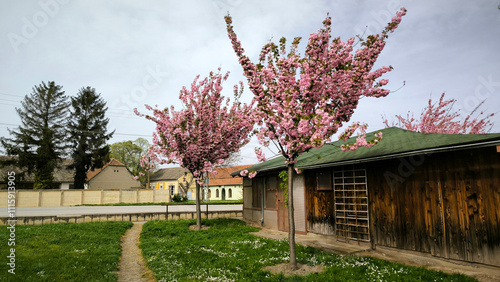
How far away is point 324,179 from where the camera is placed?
13.9 metres

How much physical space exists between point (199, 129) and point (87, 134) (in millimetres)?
38766

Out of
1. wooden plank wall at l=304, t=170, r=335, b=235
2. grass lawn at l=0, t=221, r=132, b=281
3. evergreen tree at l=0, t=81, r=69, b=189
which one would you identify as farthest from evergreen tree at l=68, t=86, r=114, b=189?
wooden plank wall at l=304, t=170, r=335, b=235

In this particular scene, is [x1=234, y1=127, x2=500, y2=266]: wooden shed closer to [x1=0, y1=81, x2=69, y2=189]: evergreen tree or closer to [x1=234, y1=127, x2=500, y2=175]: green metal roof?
[x1=234, y1=127, x2=500, y2=175]: green metal roof

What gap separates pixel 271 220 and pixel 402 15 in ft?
43.5

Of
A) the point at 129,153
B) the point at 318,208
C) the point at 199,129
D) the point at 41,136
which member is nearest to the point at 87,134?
the point at 41,136

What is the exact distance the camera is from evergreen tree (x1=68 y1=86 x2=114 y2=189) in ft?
151

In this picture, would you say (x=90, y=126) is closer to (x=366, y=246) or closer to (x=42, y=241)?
(x=42, y=241)

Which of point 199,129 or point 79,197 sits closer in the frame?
point 199,129

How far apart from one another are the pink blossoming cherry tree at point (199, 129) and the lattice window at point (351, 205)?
20.6 feet

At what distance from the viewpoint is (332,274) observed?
7.57 meters

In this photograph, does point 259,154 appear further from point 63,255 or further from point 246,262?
point 63,255

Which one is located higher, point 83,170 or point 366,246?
point 83,170

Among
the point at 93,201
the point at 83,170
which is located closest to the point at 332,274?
the point at 93,201

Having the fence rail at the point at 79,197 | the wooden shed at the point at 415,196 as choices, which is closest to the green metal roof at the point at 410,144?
the wooden shed at the point at 415,196
